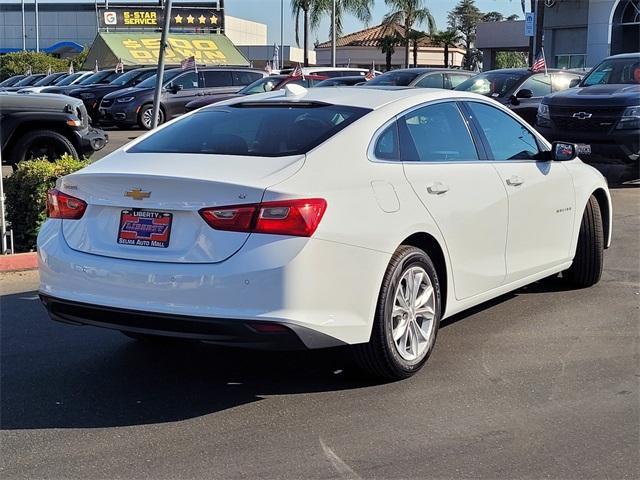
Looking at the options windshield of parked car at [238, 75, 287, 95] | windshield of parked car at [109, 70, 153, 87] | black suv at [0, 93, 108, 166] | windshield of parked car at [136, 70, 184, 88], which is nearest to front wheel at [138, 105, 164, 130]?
windshield of parked car at [136, 70, 184, 88]

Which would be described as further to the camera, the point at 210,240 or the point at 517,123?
the point at 517,123

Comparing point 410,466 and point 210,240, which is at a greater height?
point 210,240

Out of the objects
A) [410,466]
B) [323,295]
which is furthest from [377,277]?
[410,466]

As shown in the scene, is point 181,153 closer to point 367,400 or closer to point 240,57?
point 367,400

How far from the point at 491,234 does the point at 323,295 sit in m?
1.69

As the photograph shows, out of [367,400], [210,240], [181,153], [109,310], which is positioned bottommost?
[367,400]

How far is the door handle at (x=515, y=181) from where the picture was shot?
5762mm

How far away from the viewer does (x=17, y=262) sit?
7.72 meters

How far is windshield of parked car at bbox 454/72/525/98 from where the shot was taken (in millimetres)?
16438

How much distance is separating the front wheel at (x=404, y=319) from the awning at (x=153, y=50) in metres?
40.0

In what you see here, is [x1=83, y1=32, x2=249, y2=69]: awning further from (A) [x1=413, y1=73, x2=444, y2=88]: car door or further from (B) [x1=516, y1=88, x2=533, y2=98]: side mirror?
(B) [x1=516, y1=88, x2=533, y2=98]: side mirror

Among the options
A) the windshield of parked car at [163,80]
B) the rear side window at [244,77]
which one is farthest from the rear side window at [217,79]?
the windshield of parked car at [163,80]

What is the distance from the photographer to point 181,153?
4.87 metres

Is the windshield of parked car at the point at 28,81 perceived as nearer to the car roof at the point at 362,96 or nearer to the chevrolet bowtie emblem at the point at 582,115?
the chevrolet bowtie emblem at the point at 582,115
